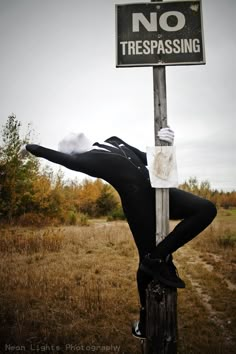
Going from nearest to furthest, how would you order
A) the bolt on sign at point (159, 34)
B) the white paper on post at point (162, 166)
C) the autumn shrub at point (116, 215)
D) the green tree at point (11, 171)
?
the white paper on post at point (162, 166)
the bolt on sign at point (159, 34)
the green tree at point (11, 171)
the autumn shrub at point (116, 215)

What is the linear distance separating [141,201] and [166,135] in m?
0.55

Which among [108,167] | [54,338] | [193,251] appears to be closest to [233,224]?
[193,251]

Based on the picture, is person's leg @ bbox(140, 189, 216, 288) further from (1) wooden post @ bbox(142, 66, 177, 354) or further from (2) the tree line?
(2) the tree line

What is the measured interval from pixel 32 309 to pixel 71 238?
3369mm

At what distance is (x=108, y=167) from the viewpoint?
2.09 m

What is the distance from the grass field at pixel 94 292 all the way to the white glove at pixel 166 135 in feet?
8.22

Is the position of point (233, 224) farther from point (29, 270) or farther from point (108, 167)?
point (108, 167)

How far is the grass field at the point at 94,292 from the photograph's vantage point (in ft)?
10.1

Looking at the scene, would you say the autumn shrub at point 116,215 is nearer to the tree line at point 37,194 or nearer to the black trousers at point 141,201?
the tree line at point 37,194

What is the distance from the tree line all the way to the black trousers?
→ 5.46m

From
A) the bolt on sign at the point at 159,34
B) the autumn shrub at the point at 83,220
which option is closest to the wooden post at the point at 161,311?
the bolt on sign at the point at 159,34

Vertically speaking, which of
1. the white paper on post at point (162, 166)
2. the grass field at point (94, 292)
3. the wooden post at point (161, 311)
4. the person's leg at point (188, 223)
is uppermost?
the white paper on post at point (162, 166)

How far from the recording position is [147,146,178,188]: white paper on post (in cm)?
186

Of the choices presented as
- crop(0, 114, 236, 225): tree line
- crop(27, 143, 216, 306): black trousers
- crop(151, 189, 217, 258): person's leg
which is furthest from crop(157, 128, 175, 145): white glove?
crop(0, 114, 236, 225): tree line
